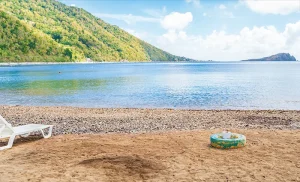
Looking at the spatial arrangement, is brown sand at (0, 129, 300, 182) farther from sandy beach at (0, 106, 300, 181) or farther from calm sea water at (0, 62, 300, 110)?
calm sea water at (0, 62, 300, 110)


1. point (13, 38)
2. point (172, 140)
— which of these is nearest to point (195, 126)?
point (172, 140)

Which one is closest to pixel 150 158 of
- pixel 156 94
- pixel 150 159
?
pixel 150 159

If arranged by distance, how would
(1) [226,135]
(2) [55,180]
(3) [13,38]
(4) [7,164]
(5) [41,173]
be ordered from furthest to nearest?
(3) [13,38] < (1) [226,135] < (4) [7,164] < (5) [41,173] < (2) [55,180]

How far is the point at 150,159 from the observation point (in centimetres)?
852

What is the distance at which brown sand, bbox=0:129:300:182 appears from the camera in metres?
7.25

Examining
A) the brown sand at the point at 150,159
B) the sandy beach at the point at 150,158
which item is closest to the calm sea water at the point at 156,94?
the sandy beach at the point at 150,158

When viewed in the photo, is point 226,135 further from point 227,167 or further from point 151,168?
point 151,168

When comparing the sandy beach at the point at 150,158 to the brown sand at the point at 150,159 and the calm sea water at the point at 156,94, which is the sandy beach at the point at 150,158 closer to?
the brown sand at the point at 150,159

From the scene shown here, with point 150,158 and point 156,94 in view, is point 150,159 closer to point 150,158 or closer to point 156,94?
point 150,158

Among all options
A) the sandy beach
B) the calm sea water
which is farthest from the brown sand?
the calm sea water

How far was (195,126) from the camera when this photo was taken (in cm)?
1463

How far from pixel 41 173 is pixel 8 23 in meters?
188

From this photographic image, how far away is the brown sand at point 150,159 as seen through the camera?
23.8 feet

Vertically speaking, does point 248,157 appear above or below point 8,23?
below
